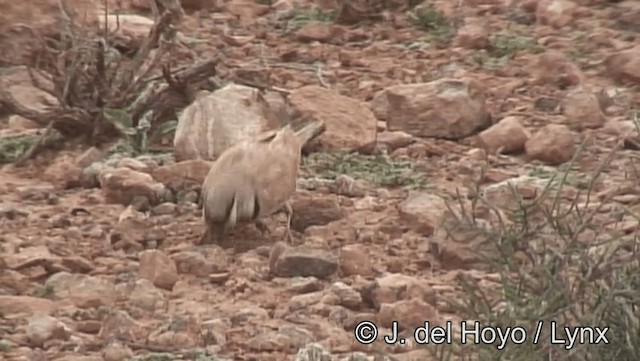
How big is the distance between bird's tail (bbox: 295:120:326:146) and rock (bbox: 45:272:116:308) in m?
1.24

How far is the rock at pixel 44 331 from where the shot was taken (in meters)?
3.79

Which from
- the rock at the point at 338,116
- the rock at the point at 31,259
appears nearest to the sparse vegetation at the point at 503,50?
the rock at the point at 338,116

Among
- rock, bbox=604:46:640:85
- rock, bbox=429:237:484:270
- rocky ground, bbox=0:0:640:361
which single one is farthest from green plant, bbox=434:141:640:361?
rock, bbox=604:46:640:85

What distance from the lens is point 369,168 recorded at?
17.2 feet

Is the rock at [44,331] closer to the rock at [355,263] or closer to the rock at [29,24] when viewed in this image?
the rock at [355,263]

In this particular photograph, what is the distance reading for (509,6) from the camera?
22.5 feet

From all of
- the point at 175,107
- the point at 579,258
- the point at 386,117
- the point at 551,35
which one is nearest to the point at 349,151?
the point at 386,117

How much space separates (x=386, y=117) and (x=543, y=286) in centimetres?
267

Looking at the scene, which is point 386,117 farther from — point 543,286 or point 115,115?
point 543,286

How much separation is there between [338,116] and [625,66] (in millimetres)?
1171

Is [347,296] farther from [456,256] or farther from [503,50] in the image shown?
[503,50]

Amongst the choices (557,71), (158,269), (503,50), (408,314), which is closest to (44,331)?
(158,269)

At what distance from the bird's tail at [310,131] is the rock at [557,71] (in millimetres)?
1045

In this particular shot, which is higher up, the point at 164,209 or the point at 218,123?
the point at 218,123
